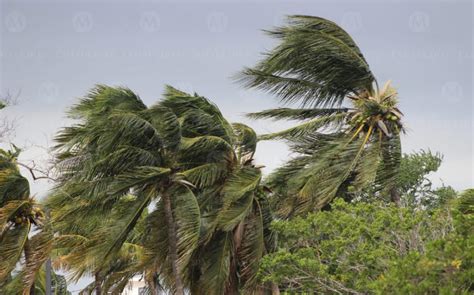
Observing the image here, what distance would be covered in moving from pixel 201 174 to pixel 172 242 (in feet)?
6.38

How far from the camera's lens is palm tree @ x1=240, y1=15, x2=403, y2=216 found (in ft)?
82.5

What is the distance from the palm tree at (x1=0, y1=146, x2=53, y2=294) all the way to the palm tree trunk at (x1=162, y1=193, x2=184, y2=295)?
282 cm

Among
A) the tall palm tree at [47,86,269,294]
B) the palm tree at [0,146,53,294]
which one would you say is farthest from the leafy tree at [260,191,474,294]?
the palm tree at [0,146,53,294]

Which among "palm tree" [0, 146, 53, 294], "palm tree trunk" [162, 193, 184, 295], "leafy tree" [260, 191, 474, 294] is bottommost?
"palm tree" [0, 146, 53, 294]

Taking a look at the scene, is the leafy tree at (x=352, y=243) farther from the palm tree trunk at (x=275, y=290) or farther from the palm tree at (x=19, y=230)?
the palm tree at (x=19, y=230)

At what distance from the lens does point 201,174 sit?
21969 mm

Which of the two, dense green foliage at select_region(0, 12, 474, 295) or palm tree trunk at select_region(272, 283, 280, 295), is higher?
dense green foliage at select_region(0, 12, 474, 295)

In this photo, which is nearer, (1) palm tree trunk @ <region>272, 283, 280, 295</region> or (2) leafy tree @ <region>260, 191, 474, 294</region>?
(2) leafy tree @ <region>260, 191, 474, 294</region>

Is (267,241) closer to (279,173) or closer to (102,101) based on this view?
(279,173)

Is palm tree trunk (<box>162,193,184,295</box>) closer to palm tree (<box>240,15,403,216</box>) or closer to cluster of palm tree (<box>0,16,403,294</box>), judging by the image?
cluster of palm tree (<box>0,16,403,294</box>)

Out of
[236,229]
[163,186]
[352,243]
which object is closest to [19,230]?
[163,186]

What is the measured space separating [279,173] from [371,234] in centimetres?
687

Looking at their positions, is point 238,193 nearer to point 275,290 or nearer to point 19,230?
point 275,290

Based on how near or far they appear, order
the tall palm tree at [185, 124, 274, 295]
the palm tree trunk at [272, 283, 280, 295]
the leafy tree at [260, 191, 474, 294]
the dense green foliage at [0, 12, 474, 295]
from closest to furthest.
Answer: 1. the leafy tree at [260, 191, 474, 294]
2. the dense green foliage at [0, 12, 474, 295]
3. the tall palm tree at [185, 124, 274, 295]
4. the palm tree trunk at [272, 283, 280, 295]
